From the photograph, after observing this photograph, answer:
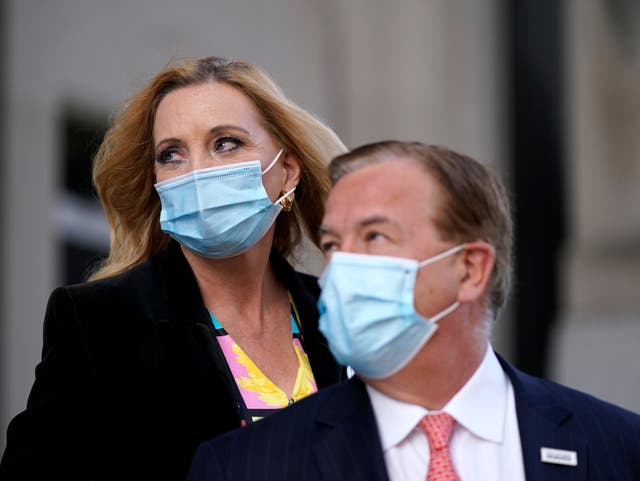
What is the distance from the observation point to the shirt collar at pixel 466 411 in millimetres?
3273

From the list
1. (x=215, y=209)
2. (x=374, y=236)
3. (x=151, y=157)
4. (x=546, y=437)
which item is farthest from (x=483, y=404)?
(x=151, y=157)

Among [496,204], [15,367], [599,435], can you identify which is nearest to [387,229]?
[496,204]

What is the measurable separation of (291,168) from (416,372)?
1.25 m

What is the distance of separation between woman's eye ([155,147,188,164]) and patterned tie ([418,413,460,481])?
121 centimetres

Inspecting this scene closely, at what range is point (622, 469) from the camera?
3.28m

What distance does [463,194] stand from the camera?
333 cm

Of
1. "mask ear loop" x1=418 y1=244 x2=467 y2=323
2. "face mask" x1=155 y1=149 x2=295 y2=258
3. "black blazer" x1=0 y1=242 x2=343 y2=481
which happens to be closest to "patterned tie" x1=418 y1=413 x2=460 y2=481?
"mask ear loop" x1=418 y1=244 x2=467 y2=323

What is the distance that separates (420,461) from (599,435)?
1.30ft

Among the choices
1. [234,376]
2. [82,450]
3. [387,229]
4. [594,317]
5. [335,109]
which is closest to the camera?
[387,229]

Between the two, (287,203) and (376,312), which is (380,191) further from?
(287,203)

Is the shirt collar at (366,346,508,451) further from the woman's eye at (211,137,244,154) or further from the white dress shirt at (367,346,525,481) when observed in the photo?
the woman's eye at (211,137,244,154)

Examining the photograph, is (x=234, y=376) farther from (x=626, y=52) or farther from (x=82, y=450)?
(x=626, y=52)

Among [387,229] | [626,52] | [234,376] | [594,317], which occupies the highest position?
[626,52]

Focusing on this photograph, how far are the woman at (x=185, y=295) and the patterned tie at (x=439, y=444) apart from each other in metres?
0.72
